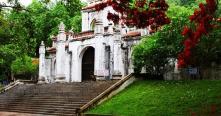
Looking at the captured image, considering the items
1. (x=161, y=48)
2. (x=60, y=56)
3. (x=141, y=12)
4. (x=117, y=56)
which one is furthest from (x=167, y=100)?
(x=60, y=56)

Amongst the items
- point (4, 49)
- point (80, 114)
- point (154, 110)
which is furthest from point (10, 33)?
point (4, 49)

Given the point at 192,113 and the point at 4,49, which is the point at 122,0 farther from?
the point at 4,49

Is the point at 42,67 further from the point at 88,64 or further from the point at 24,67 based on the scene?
the point at 24,67

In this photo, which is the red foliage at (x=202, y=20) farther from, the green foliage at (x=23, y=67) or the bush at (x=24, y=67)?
the green foliage at (x=23, y=67)

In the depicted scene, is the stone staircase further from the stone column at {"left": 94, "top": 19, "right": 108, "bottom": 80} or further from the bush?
the bush

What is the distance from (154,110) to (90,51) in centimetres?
1727

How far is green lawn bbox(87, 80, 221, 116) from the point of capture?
18.8m

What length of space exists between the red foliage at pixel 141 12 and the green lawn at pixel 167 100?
7.95 m

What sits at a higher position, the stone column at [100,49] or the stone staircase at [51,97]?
the stone column at [100,49]

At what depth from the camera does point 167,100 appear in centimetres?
2094

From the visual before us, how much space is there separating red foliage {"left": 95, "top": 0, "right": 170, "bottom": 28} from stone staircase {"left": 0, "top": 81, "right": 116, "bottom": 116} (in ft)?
41.3

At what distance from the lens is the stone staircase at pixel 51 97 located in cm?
2466

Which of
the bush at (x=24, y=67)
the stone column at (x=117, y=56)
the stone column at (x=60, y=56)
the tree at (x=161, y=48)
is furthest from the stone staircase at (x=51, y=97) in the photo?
the bush at (x=24, y=67)

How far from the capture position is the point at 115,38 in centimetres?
3200
